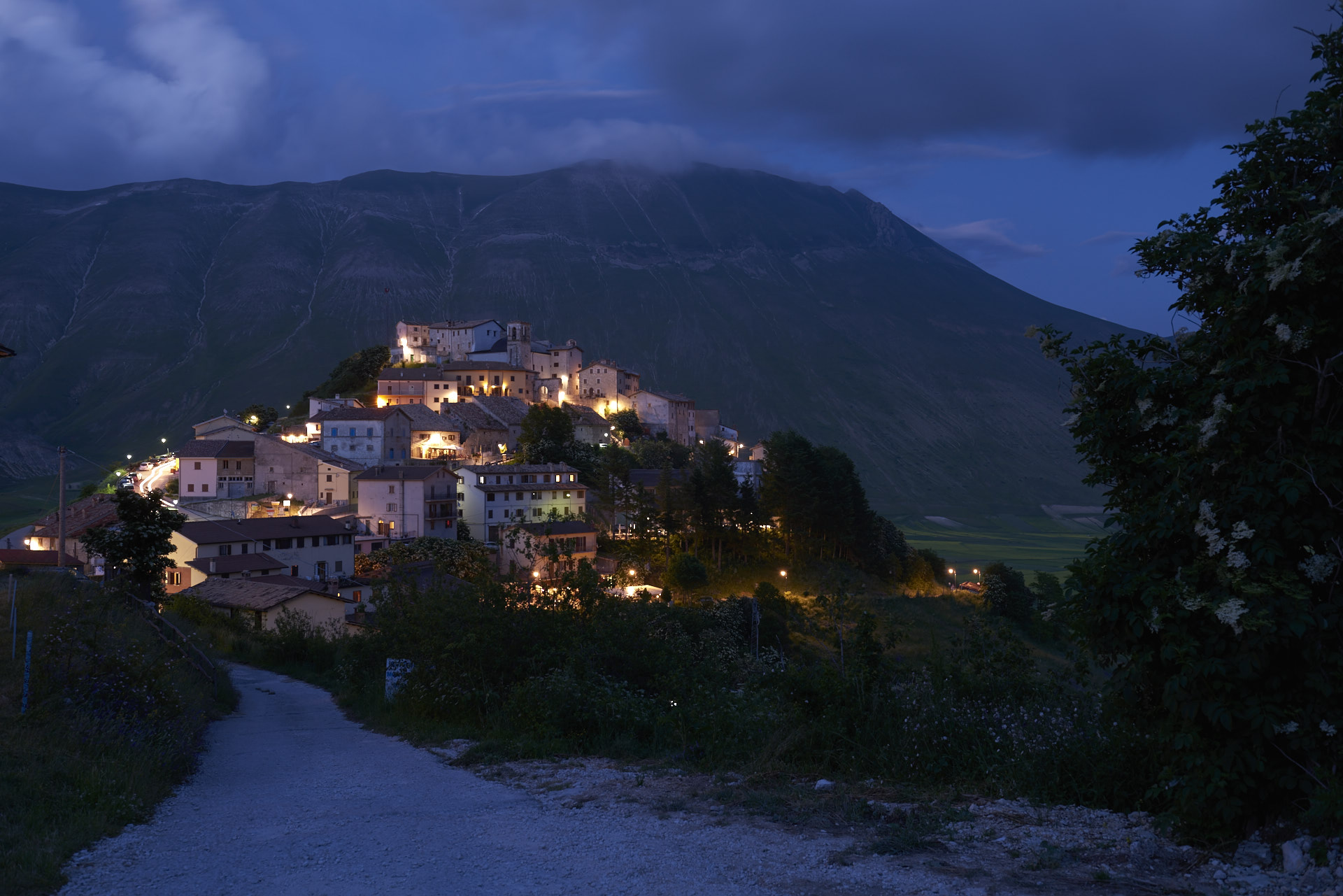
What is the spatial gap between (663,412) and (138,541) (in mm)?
76500

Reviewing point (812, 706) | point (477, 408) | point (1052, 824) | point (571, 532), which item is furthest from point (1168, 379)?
point (477, 408)

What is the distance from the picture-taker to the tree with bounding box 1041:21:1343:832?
4.82 metres

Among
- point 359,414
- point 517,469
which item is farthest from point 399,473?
point 359,414

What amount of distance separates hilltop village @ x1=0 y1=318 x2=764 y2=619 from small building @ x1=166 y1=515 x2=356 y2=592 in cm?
8

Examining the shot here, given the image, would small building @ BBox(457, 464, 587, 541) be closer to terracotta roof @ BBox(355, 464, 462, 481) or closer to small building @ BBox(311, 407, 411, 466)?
terracotta roof @ BBox(355, 464, 462, 481)

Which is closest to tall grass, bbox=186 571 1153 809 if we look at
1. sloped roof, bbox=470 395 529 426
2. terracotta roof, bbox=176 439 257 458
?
terracotta roof, bbox=176 439 257 458

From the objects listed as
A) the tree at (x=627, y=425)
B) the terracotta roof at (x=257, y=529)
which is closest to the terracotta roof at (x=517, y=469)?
the terracotta roof at (x=257, y=529)

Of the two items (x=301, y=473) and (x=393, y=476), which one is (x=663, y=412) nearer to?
(x=301, y=473)

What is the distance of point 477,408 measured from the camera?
81.2 metres

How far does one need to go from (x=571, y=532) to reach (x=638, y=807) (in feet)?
155

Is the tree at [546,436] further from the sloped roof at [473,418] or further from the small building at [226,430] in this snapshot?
the small building at [226,430]

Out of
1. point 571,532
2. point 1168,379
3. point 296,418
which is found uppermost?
point 296,418

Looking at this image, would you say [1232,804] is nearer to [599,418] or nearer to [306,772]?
[306,772]

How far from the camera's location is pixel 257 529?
45.4m
